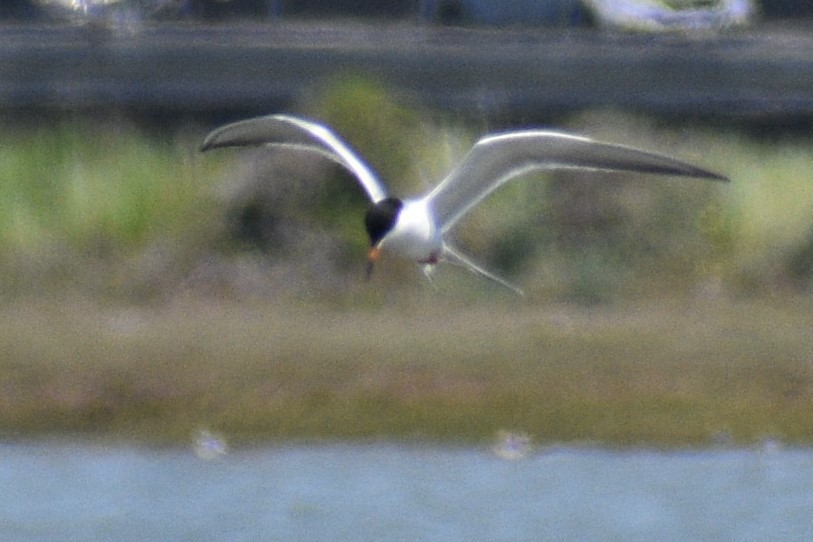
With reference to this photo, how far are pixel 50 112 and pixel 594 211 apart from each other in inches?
220

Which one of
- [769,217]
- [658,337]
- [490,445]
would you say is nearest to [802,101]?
[769,217]

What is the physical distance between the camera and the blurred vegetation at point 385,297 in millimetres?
12117

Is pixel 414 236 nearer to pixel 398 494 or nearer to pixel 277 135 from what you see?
pixel 277 135

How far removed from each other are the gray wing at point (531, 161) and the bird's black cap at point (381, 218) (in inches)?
9.8

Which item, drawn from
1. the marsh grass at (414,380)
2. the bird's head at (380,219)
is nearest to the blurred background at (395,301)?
the marsh grass at (414,380)

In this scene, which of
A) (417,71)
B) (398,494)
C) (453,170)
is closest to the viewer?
(453,170)

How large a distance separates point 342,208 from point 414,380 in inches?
111

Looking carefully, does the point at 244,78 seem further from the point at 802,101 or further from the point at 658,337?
the point at 658,337

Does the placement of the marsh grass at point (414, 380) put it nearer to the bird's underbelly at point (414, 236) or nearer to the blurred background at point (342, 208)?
the blurred background at point (342, 208)

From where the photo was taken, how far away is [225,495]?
1159 cm

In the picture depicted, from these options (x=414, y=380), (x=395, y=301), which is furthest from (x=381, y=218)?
(x=395, y=301)

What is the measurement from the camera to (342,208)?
48.8 feet

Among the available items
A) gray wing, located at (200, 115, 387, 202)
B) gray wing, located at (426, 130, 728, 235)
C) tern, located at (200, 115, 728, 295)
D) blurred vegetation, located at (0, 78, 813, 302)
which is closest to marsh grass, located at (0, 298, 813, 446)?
blurred vegetation, located at (0, 78, 813, 302)

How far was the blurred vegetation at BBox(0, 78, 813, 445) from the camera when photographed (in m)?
12.1
